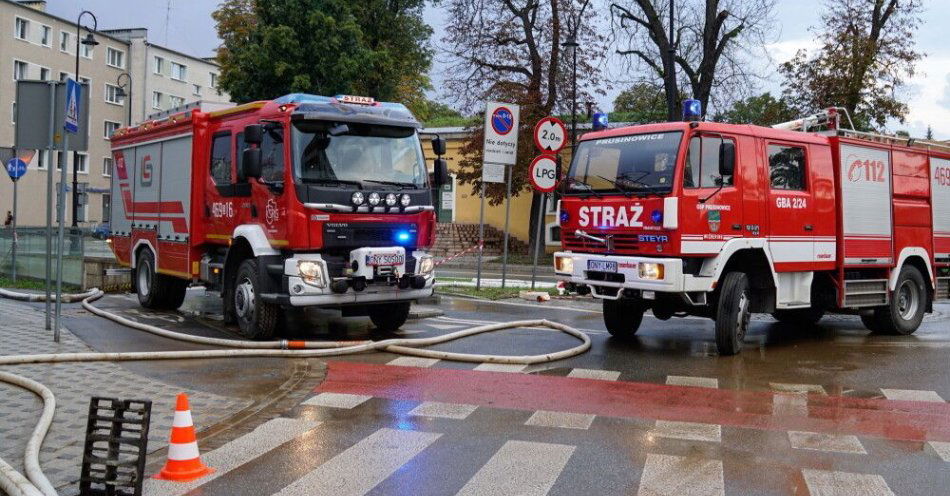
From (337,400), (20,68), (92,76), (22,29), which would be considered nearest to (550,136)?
(337,400)

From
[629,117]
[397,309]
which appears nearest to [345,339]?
[397,309]

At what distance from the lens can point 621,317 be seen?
12.0m

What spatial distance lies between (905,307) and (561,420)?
8.17 meters

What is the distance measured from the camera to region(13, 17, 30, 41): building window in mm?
55625

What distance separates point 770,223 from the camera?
1070 cm

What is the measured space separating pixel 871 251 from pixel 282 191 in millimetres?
7783

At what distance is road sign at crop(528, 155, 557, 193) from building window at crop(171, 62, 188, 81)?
200 feet

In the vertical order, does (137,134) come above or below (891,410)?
above

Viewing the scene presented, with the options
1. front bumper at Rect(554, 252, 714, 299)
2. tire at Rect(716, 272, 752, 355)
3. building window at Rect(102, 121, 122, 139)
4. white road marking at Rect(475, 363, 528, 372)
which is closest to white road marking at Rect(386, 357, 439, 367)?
white road marking at Rect(475, 363, 528, 372)

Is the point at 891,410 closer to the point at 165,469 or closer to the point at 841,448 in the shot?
the point at 841,448

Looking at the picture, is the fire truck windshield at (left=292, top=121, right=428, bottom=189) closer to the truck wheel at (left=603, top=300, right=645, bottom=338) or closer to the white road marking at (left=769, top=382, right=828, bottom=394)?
the truck wheel at (left=603, top=300, right=645, bottom=338)

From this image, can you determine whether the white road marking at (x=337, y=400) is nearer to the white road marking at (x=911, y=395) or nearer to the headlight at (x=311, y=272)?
the headlight at (x=311, y=272)

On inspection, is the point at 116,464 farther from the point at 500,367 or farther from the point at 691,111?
the point at 691,111

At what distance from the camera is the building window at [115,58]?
212ft
